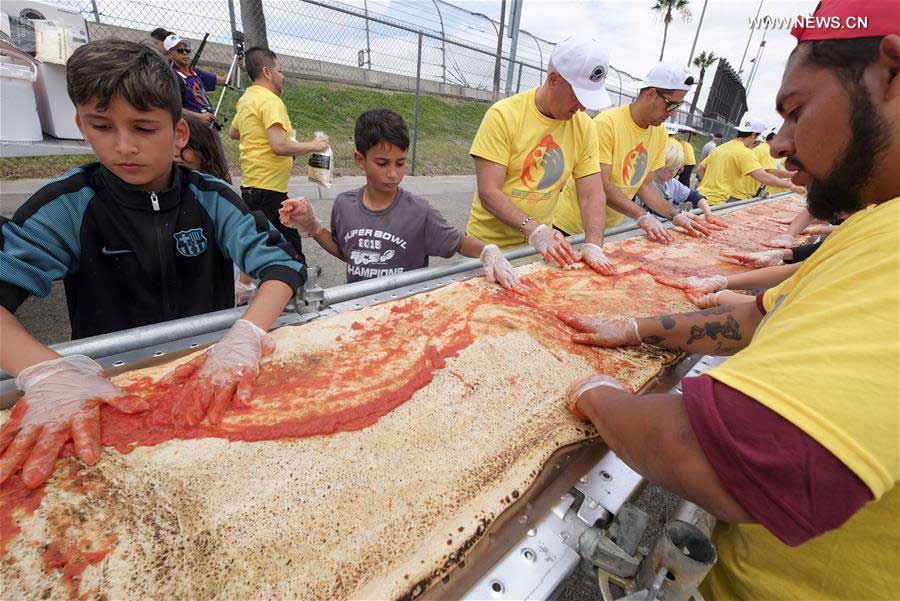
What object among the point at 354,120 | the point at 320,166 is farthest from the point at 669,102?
the point at 354,120

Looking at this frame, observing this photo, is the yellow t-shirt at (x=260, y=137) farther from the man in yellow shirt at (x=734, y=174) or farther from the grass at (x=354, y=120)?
the man in yellow shirt at (x=734, y=174)

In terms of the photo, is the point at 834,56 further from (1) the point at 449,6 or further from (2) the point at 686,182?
(1) the point at 449,6

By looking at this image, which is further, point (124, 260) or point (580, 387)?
point (124, 260)

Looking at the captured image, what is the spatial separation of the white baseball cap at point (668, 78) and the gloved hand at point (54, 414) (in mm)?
3491

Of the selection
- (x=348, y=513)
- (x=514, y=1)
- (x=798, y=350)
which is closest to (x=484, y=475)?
(x=348, y=513)

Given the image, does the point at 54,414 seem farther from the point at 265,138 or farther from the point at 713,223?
the point at 713,223

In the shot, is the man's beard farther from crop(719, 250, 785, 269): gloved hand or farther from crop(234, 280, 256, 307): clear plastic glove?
crop(234, 280, 256, 307): clear plastic glove

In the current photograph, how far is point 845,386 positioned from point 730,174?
20.7 ft

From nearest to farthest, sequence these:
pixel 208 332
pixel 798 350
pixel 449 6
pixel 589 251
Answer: pixel 798 350 → pixel 208 332 → pixel 589 251 → pixel 449 6

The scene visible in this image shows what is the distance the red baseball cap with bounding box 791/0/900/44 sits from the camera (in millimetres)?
743

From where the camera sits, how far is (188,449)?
0.90 m

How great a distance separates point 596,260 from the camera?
7.59 feet

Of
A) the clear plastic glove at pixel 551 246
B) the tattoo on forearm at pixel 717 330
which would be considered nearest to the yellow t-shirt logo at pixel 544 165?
the clear plastic glove at pixel 551 246

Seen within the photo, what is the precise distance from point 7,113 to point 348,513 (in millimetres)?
3538
